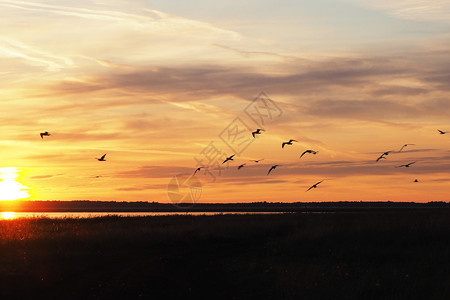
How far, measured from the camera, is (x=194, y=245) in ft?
101

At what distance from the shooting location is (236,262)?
25.5m

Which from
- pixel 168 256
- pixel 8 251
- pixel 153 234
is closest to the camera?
pixel 168 256

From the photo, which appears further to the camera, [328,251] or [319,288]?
[328,251]

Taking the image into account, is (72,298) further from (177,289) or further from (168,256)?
(168,256)

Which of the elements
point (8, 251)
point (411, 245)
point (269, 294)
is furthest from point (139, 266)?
point (411, 245)

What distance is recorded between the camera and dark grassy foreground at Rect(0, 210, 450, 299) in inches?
848

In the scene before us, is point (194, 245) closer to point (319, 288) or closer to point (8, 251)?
point (8, 251)

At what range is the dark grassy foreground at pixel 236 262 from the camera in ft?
70.6

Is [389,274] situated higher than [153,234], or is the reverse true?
[389,274]

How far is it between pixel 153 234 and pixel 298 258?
8.68m

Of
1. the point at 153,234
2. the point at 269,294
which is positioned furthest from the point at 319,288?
the point at 153,234

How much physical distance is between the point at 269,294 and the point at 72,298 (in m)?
6.41

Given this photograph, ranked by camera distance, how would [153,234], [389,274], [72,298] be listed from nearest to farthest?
[72,298] < [389,274] < [153,234]

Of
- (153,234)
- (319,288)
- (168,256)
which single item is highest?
(319,288)
